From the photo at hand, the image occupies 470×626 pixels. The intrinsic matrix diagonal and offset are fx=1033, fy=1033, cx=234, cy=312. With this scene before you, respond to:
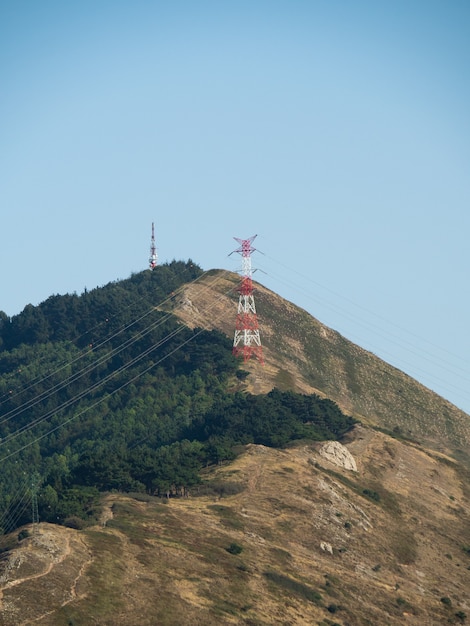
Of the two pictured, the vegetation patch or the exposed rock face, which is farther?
the exposed rock face

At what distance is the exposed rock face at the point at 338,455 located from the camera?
17700 centimetres

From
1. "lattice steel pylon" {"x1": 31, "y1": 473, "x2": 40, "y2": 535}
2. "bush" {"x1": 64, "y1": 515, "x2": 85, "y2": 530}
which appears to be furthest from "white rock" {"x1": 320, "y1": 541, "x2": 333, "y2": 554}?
"lattice steel pylon" {"x1": 31, "y1": 473, "x2": 40, "y2": 535}

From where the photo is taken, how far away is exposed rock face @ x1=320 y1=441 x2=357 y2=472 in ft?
581

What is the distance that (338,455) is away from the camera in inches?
7023

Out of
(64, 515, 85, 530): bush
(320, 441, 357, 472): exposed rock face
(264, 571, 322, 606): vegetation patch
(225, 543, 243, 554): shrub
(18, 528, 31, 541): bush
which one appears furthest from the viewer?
(320, 441, 357, 472): exposed rock face

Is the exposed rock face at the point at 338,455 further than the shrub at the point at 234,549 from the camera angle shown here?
Yes

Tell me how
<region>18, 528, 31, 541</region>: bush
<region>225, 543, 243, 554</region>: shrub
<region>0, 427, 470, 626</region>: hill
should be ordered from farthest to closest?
<region>225, 543, 243, 554</region>: shrub, <region>18, 528, 31, 541</region>: bush, <region>0, 427, 470, 626</region>: hill

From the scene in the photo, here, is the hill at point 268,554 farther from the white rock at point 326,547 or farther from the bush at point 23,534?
the bush at point 23,534

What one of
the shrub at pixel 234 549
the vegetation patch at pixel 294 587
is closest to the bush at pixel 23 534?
the shrub at pixel 234 549

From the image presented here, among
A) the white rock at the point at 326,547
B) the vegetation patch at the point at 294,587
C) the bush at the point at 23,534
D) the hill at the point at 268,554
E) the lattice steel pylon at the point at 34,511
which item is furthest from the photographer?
the white rock at the point at 326,547

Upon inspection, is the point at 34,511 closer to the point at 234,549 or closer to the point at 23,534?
the point at 23,534

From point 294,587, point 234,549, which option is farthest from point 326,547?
point 294,587

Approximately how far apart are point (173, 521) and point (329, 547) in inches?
877

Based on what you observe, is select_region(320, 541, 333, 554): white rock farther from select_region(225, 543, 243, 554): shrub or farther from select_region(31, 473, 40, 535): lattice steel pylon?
select_region(31, 473, 40, 535): lattice steel pylon
